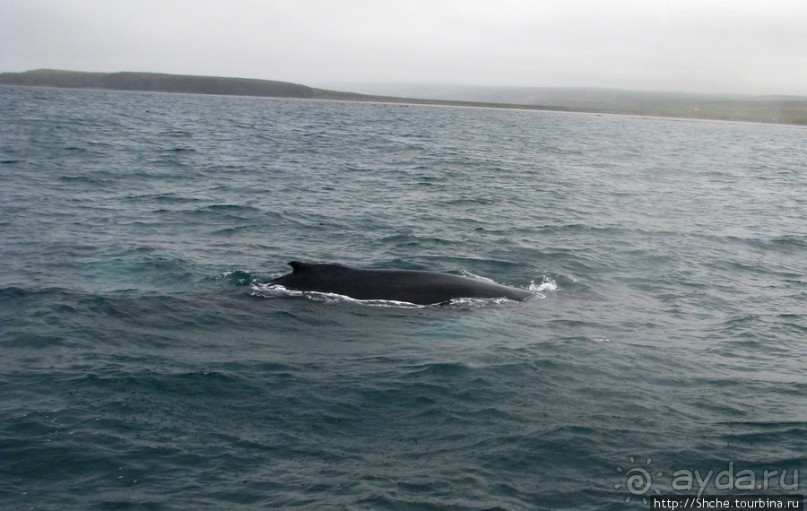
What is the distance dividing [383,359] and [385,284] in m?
3.24

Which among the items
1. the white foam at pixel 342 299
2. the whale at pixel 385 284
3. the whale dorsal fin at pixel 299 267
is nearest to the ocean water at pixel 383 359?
the white foam at pixel 342 299

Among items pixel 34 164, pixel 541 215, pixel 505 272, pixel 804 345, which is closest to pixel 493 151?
pixel 541 215

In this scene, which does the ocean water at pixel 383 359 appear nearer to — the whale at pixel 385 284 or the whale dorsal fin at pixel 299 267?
the whale at pixel 385 284

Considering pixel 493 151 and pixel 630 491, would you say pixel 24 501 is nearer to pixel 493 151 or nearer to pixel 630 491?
pixel 630 491

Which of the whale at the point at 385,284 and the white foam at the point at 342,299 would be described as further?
the whale at the point at 385,284

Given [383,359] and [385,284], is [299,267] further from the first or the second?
[383,359]

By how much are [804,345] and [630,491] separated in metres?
7.38

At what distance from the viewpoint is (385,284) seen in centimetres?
1462

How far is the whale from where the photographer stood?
47.5 ft

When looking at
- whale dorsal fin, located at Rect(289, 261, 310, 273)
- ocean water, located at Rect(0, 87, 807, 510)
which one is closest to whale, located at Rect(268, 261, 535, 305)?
whale dorsal fin, located at Rect(289, 261, 310, 273)

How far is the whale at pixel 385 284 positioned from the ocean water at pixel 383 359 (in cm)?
37

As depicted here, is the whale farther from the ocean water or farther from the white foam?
the ocean water

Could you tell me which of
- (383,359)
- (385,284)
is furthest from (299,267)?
(383,359)

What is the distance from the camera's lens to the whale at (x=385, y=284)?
570 inches
